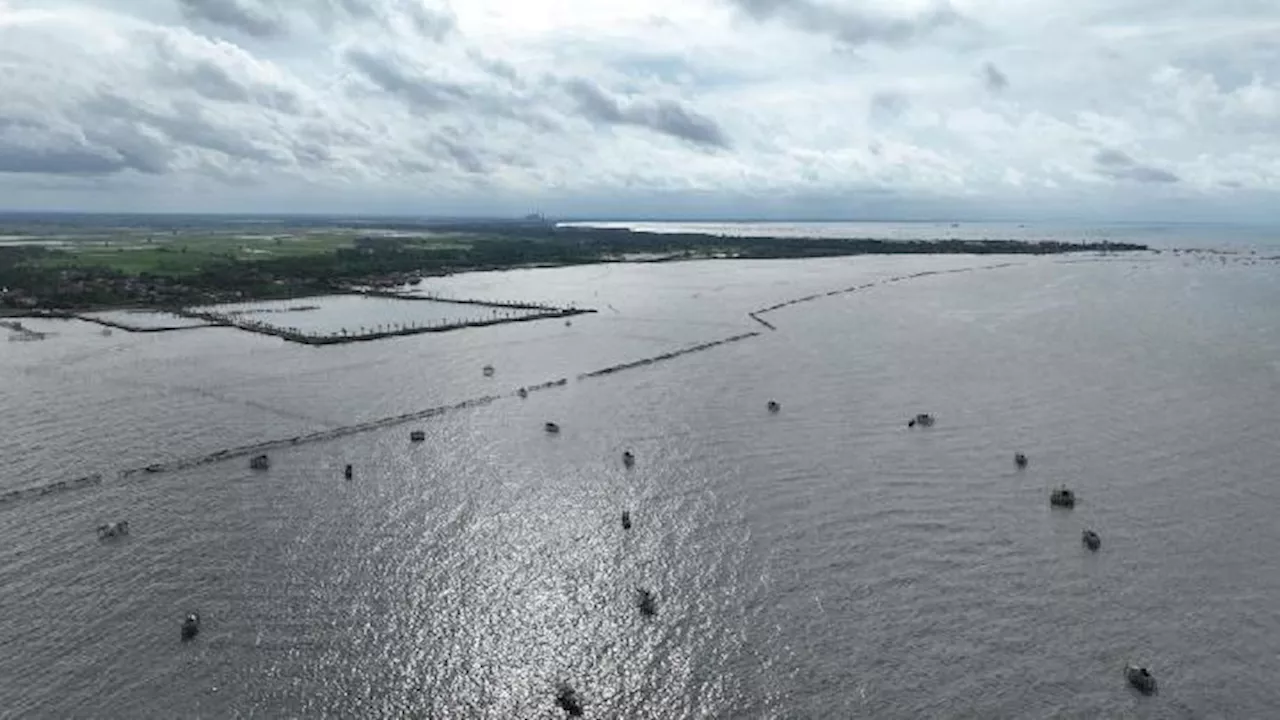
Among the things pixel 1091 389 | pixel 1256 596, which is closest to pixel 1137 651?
pixel 1256 596

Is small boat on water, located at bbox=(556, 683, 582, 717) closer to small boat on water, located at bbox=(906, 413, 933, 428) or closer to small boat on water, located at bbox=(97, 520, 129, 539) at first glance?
small boat on water, located at bbox=(97, 520, 129, 539)

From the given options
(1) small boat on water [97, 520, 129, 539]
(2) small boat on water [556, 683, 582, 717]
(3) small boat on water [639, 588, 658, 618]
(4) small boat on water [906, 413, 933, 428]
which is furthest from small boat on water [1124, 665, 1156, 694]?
(1) small boat on water [97, 520, 129, 539]

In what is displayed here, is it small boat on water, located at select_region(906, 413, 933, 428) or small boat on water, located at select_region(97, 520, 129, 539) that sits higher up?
small boat on water, located at select_region(906, 413, 933, 428)

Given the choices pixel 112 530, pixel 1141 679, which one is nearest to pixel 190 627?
pixel 112 530

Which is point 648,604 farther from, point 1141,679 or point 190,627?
point 1141,679

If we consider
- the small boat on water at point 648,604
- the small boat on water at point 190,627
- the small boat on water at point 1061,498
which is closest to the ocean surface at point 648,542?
the small boat on water at point 190,627

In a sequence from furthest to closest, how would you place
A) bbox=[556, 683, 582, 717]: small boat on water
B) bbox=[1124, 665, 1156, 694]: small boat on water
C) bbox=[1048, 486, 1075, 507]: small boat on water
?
bbox=[1048, 486, 1075, 507]: small boat on water < bbox=[1124, 665, 1156, 694]: small boat on water < bbox=[556, 683, 582, 717]: small boat on water

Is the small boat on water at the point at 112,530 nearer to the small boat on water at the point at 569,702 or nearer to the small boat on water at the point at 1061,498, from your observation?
the small boat on water at the point at 569,702
